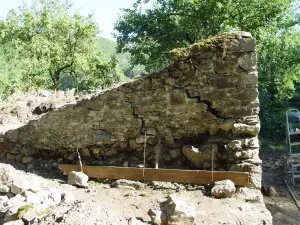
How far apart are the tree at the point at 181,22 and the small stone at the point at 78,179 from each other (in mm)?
8992

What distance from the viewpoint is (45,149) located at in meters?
5.46

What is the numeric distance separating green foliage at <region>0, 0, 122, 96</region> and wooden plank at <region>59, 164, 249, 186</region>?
13833 mm

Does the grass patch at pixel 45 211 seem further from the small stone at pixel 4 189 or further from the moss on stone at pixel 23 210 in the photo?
the small stone at pixel 4 189

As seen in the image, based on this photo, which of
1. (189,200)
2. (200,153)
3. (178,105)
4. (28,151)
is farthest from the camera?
(28,151)

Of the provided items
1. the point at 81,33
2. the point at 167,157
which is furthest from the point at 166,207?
the point at 81,33

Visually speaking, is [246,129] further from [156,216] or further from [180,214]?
[156,216]

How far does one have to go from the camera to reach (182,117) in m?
4.71

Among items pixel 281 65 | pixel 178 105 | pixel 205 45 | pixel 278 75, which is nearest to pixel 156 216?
pixel 178 105

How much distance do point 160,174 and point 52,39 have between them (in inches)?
696

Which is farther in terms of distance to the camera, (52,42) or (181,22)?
(52,42)

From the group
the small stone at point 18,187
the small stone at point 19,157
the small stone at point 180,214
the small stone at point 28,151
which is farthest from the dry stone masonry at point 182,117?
the small stone at point 180,214

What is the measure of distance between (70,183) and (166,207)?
1846 millimetres

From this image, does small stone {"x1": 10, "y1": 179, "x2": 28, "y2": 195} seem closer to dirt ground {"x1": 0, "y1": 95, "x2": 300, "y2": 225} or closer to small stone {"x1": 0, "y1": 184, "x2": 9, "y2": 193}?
small stone {"x1": 0, "y1": 184, "x2": 9, "y2": 193}

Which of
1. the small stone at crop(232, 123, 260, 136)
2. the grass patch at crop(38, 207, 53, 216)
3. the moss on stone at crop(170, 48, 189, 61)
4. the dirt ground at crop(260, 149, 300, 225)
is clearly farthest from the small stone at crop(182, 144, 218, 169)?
the grass patch at crop(38, 207, 53, 216)
